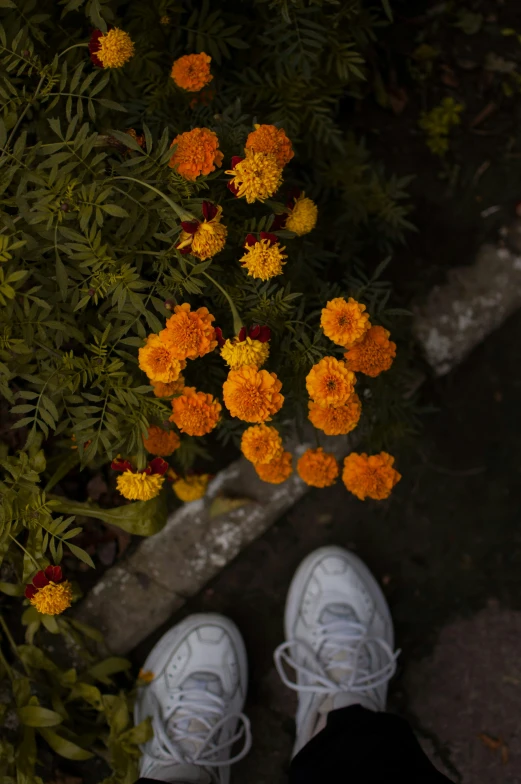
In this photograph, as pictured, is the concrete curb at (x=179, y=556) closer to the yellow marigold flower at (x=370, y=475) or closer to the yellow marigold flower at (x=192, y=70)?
the yellow marigold flower at (x=370, y=475)

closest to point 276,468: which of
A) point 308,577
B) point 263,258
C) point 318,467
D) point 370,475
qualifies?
point 318,467

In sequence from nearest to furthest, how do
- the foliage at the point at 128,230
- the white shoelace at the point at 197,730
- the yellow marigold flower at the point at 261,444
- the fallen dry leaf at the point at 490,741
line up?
1. the foliage at the point at 128,230
2. the yellow marigold flower at the point at 261,444
3. the white shoelace at the point at 197,730
4. the fallen dry leaf at the point at 490,741

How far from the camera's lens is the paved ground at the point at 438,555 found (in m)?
2.39

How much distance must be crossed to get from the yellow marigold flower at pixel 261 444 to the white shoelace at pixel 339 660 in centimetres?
114

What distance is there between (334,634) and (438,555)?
1.65 feet

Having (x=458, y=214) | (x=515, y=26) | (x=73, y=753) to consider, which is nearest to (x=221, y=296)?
(x=458, y=214)

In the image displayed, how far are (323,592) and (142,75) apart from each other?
1832 mm

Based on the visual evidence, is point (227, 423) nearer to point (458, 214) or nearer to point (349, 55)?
point (349, 55)

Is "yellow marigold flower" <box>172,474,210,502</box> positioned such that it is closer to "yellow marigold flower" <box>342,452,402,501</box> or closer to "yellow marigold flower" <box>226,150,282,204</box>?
"yellow marigold flower" <box>342,452,402,501</box>

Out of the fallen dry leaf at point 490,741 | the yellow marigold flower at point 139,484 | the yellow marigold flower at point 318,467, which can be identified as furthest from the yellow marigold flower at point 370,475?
the fallen dry leaf at point 490,741

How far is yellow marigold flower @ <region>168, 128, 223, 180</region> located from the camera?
4.38 feet

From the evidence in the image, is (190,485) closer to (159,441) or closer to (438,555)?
(159,441)

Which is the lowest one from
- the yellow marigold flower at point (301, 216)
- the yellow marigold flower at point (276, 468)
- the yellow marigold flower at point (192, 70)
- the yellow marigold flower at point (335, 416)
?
the yellow marigold flower at point (276, 468)

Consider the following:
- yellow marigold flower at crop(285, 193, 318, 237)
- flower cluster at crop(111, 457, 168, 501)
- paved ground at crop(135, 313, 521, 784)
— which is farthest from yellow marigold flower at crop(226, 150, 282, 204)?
paved ground at crop(135, 313, 521, 784)
